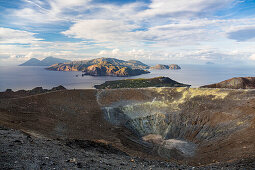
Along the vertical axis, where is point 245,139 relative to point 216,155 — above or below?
above

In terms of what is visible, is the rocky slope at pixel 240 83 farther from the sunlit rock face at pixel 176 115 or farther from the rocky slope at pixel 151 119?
the rocky slope at pixel 151 119

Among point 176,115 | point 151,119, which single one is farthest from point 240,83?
point 151,119

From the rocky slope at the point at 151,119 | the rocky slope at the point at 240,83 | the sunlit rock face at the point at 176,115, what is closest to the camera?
the rocky slope at the point at 151,119

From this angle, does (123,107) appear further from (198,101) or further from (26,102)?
(26,102)

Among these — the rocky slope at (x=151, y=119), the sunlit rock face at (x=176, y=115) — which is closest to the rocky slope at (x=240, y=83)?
the sunlit rock face at (x=176, y=115)

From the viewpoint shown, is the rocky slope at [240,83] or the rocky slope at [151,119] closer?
the rocky slope at [151,119]

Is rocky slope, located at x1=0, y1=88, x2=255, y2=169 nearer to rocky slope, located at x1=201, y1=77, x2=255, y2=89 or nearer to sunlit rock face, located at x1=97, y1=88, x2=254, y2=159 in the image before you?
sunlit rock face, located at x1=97, y1=88, x2=254, y2=159

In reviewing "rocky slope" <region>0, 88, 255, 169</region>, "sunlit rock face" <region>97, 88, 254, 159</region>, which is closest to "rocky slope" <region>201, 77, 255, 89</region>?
"sunlit rock face" <region>97, 88, 254, 159</region>

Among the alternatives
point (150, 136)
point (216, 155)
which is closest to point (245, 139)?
point (216, 155)
